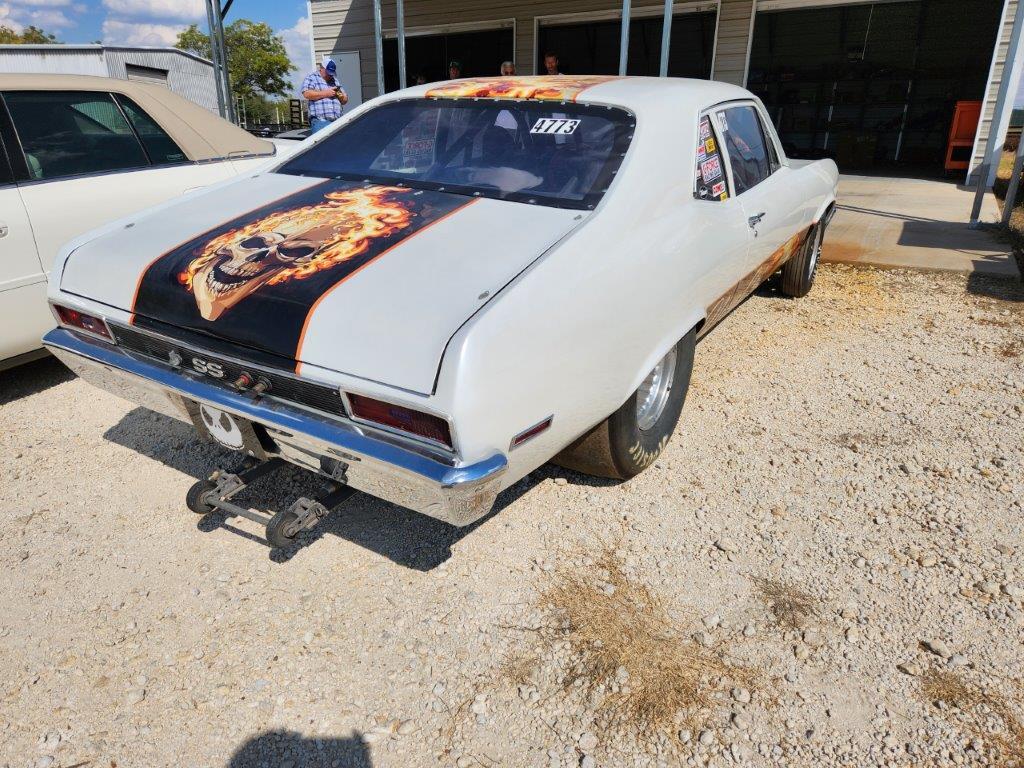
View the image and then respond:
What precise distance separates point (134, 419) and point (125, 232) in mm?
1197

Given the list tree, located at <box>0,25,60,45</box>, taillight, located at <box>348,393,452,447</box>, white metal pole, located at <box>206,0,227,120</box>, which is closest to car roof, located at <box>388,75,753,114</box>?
A: taillight, located at <box>348,393,452,447</box>

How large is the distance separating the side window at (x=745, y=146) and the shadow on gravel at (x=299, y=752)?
2.78 m

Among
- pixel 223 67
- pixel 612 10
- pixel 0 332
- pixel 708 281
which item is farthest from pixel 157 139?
pixel 612 10

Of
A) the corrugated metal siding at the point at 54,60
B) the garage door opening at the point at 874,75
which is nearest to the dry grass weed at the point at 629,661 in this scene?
the garage door opening at the point at 874,75

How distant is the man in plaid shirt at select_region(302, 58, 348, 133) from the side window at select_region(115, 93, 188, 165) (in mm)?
3889

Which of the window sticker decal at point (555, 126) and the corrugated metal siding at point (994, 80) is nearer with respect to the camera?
the window sticker decal at point (555, 126)

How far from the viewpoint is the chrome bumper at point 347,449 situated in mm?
1830

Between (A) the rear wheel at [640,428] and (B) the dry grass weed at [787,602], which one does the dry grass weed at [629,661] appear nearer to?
(B) the dry grass weed at [787,602]

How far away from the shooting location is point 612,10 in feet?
43.3

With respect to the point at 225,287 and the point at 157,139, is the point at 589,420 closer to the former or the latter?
the point at 225,287

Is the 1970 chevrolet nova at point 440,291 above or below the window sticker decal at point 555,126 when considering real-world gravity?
below

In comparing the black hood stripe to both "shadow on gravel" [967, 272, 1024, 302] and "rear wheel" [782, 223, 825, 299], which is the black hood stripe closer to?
"rear wheel" [782, 223, 825, 299]

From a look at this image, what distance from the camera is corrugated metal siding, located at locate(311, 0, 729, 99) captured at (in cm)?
1369

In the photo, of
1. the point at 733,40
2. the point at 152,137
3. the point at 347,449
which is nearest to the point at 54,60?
the point at 733,40
